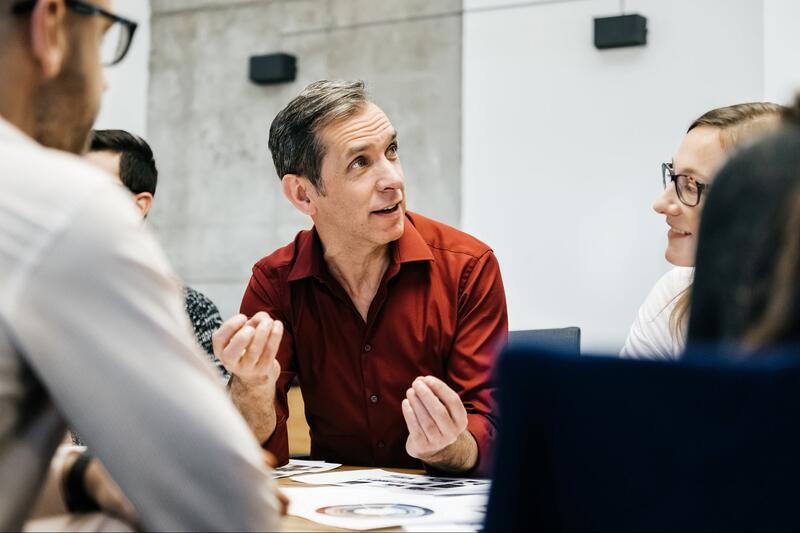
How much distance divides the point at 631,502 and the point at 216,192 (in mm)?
5221

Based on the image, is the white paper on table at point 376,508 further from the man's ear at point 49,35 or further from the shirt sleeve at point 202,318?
the shirt sleeve at point 202,318

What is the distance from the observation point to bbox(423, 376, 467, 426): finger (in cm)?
165

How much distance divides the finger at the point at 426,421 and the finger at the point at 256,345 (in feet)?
0.98

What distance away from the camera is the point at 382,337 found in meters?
2.33

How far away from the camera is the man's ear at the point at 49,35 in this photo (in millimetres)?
921

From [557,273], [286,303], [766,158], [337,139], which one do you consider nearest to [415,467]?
[286,303]

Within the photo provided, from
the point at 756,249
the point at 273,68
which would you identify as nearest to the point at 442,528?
the point at 756,249

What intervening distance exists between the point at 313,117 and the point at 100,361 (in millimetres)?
1786

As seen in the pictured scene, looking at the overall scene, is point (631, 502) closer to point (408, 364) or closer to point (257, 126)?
point (408, 364)

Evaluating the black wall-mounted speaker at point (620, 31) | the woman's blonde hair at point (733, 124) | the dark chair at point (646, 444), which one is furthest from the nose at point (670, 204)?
the black wall-mounted speaker at point (620, 31)

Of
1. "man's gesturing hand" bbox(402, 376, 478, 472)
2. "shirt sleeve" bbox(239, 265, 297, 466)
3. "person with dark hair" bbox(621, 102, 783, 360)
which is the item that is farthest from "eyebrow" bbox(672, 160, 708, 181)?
"shirt sleeve" bbox(239, 265, 297, 466)

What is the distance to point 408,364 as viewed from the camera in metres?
2.31

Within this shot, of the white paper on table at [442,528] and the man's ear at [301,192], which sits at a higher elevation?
the man's ear at [301,192]

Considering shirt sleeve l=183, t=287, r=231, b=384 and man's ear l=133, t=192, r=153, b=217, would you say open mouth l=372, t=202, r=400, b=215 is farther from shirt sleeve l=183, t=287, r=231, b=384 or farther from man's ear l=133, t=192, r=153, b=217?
man's ear l=133, t=192, r=153, b=217
